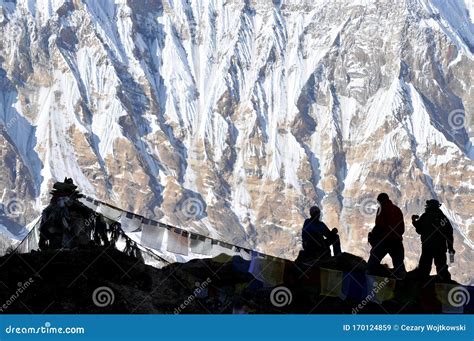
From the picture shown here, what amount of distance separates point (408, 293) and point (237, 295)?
10.1 feet

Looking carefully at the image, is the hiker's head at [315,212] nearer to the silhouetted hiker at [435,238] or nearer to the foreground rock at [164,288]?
the foreground rock at [164,288]

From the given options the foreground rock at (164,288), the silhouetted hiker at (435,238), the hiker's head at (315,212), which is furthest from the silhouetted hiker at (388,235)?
the hiker's head at (315,212)

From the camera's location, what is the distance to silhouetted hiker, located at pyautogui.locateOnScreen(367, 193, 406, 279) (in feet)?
74.0

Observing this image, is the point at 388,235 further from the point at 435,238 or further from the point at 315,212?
the point at 315,212

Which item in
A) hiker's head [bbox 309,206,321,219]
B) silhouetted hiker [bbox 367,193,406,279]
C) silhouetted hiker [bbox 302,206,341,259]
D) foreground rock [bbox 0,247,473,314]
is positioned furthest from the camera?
hiker's head [bbox 309,206,321,219]

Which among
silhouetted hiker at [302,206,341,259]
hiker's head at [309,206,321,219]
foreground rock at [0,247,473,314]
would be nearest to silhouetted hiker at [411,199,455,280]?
foreground rock at [0,247,473,314]

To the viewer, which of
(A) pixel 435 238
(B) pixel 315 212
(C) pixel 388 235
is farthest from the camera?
(B) pixel 315 212

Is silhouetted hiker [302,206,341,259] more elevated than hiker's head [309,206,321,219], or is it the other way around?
hiker's head [309,206,321,219]

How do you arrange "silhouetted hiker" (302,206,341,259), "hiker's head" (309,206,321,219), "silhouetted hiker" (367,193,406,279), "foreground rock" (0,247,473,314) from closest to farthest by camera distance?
1. "foreground rock" (0,247,473,314)
2. "silhouetted hiker" (367,193,406,279)
3. "silhouetted hiker" (302,206,341,259)
4. "hiker's head" (309,206,321,219)

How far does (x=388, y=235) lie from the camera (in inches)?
889

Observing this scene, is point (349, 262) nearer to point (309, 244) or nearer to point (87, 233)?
point (309, 244)

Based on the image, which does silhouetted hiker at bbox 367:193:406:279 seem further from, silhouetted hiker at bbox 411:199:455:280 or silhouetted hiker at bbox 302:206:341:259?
silhouetted hiker at bbox 302:206:341:259

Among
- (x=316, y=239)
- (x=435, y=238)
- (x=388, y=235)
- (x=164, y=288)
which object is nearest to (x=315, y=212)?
(x=316, y=239)

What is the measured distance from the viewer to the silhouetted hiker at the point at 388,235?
2255 cm
